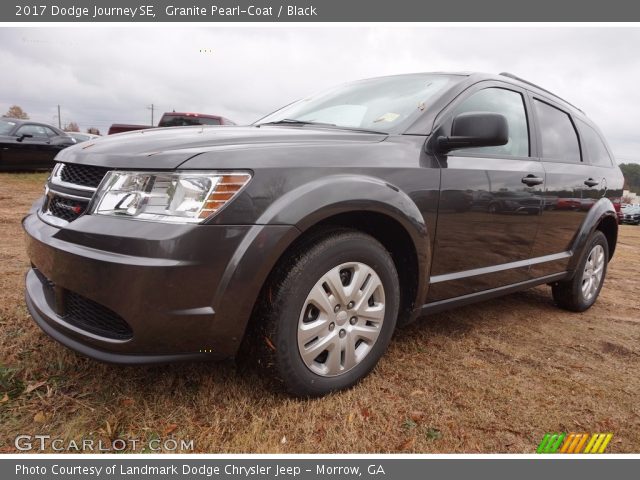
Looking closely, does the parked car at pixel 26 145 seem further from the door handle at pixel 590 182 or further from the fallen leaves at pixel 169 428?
the door handle at pixel 590 182

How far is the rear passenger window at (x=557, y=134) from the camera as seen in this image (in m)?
3.21

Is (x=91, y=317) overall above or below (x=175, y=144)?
below

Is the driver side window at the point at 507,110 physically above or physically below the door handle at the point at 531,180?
above

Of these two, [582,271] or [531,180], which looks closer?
[531,180]

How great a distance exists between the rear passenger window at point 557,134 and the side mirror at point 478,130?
1.13 m

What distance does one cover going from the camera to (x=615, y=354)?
9.46 ft

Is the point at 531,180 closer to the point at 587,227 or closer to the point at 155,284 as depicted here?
the point at 587,227

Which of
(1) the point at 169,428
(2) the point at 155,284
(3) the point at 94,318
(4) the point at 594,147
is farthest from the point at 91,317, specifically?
(4) the point at 594,147

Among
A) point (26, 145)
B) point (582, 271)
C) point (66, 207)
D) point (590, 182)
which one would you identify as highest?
point (590, 182)

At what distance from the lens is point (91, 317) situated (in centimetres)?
174

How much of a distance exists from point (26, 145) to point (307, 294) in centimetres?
1124

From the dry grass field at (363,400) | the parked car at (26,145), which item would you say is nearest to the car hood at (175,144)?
the dry grass field at (363,400)

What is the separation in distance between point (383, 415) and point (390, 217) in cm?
86
